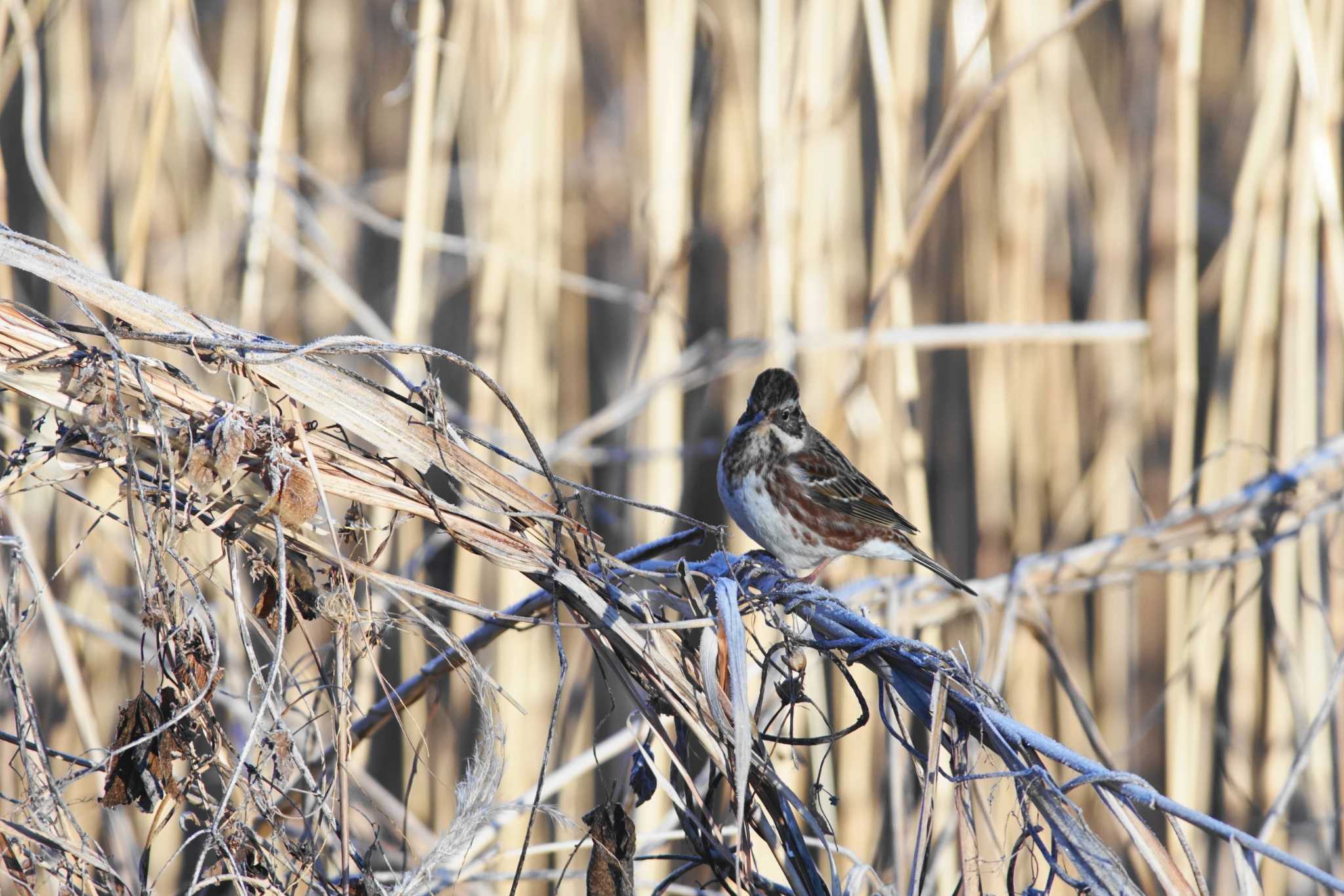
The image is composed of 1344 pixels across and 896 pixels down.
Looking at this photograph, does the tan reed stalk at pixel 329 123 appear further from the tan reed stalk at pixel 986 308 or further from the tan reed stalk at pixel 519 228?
the tan reed stalk at pixel 986 308

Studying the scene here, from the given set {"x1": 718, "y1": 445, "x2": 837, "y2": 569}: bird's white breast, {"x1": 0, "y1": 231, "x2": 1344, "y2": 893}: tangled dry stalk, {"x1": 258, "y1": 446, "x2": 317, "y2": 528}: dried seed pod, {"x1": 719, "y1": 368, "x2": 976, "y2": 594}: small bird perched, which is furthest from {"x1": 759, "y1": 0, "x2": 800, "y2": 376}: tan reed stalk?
{"x1": 258, "y1": 446, "x2": 317, "y2": 528}: dried seed pod

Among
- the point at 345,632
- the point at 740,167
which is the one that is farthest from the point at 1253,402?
the point at 345,632

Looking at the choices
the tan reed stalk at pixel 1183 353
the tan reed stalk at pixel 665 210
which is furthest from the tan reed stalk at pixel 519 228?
the tan reed stalk at pixel 1183 353

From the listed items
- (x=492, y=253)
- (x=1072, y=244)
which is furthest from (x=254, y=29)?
(x=1072, y=244)

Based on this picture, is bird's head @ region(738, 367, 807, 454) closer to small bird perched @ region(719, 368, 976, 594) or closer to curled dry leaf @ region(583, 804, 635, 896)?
small bird perched @ region(719, 368, 976, 594)

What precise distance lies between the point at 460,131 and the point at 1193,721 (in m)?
2.71

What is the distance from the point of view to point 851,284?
3.13 meters

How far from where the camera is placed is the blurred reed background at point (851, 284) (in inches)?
96.7

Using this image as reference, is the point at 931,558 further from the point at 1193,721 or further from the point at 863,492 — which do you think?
the point at 1193,721

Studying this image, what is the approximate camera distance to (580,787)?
2.88m

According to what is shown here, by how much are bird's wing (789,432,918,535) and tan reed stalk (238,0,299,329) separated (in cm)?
130

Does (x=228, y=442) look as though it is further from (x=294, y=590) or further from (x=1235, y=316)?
(x=1235, y=316)

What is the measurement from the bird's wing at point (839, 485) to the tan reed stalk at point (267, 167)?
1.30 metres

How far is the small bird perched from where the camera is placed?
265 centimetres
